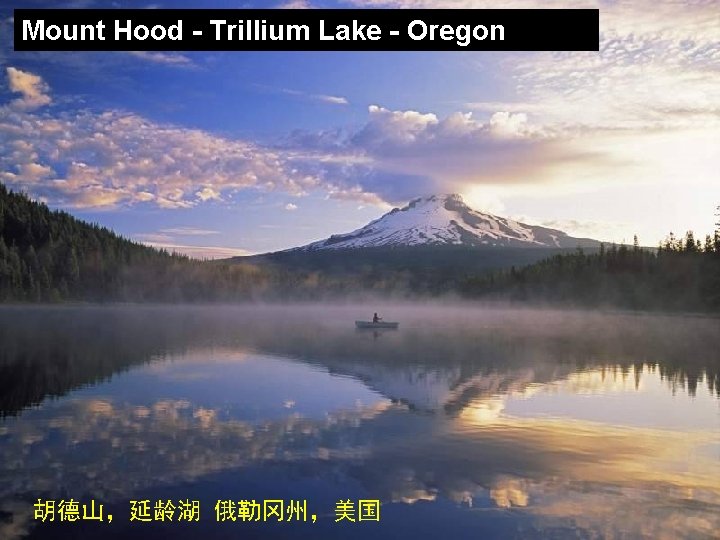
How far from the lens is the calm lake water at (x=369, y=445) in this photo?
56.1 feet

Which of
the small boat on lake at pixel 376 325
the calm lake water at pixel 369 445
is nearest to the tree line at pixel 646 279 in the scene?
the small boat on lake at pixel 376 325

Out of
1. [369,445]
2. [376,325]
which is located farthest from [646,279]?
[369,445]

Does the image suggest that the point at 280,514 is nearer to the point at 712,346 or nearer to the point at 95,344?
the point at 95,344

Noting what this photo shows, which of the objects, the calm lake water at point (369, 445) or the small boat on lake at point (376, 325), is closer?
the calm lake water at point (369, 445)

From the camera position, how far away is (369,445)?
80.5 feet

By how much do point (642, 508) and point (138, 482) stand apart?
13956mm

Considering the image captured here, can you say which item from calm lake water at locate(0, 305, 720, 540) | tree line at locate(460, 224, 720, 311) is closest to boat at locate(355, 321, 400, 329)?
calm lake water at locate(0, 305, 720, 540)

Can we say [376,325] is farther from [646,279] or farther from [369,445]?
[646,279]

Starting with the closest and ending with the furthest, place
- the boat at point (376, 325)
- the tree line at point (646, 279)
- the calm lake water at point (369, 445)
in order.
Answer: the calm lake water at point (369, 445) < the boat at point (376, 325) < the tree line at point (646, 279)

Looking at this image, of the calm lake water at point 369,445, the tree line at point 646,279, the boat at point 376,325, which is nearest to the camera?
the calm lake water at point 369,445

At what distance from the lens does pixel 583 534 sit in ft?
53.0

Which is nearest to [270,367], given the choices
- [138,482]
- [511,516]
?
[138,482]

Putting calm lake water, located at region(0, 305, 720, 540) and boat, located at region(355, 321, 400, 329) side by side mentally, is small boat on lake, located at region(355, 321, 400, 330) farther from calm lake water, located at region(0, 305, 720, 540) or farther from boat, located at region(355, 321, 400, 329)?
calm lake water, located at region(0, 305, 720, 540)

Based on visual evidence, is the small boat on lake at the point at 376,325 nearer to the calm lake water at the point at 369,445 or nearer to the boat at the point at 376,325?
the boat at the point at 376,325
